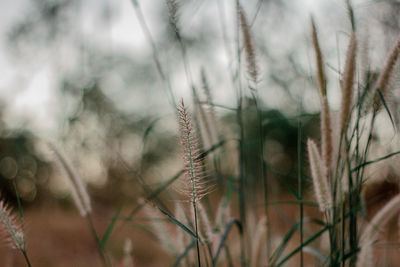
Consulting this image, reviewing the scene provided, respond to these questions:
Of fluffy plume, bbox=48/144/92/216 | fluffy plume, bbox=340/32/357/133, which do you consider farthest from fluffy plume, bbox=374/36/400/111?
fluffy plume, bbox=48/144/92/216

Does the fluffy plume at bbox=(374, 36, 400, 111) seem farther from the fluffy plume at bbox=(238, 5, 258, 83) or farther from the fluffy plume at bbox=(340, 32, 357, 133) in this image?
the fluffy plume at bbox=(238, 5, 258, 83)

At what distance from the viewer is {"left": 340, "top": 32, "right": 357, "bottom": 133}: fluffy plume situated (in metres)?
0.33

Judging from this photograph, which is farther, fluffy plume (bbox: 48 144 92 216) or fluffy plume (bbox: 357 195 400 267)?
fluffy plume (bbox: 48 144 92 216)

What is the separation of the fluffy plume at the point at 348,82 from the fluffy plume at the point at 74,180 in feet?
1.43

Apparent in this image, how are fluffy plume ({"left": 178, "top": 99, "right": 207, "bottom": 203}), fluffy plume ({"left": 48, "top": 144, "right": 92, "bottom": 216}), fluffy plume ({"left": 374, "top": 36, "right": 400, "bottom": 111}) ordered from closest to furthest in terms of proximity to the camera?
1. fluffy plume ({"left": 178, "top": 99, "right": 207, "bottom": 203})
2. fluffy plume ({"left": 374, "top": 36, "right": 400, "bottom": 111})
3. fluffy plume ({"left": 48, "top": 144, "right": 92, "bottom": 216})

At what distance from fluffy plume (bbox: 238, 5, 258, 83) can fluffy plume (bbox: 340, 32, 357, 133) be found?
13 centimetres

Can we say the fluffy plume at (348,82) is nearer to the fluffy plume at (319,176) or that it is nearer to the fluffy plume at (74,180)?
the fluffy plume at (319,176)

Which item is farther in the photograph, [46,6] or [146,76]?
[146,76]

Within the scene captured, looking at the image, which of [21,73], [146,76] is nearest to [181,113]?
[21,73]

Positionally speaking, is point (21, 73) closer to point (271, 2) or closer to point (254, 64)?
point (271, 2)

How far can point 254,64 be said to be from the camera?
0.42 m

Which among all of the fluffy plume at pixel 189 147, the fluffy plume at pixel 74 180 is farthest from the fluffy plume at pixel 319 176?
the fluffy plume at pixel 74 180

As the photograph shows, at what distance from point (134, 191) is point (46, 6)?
237cm

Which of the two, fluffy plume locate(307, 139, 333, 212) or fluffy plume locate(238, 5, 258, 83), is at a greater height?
fluffy plume locate(238, 5, 258, 83)
